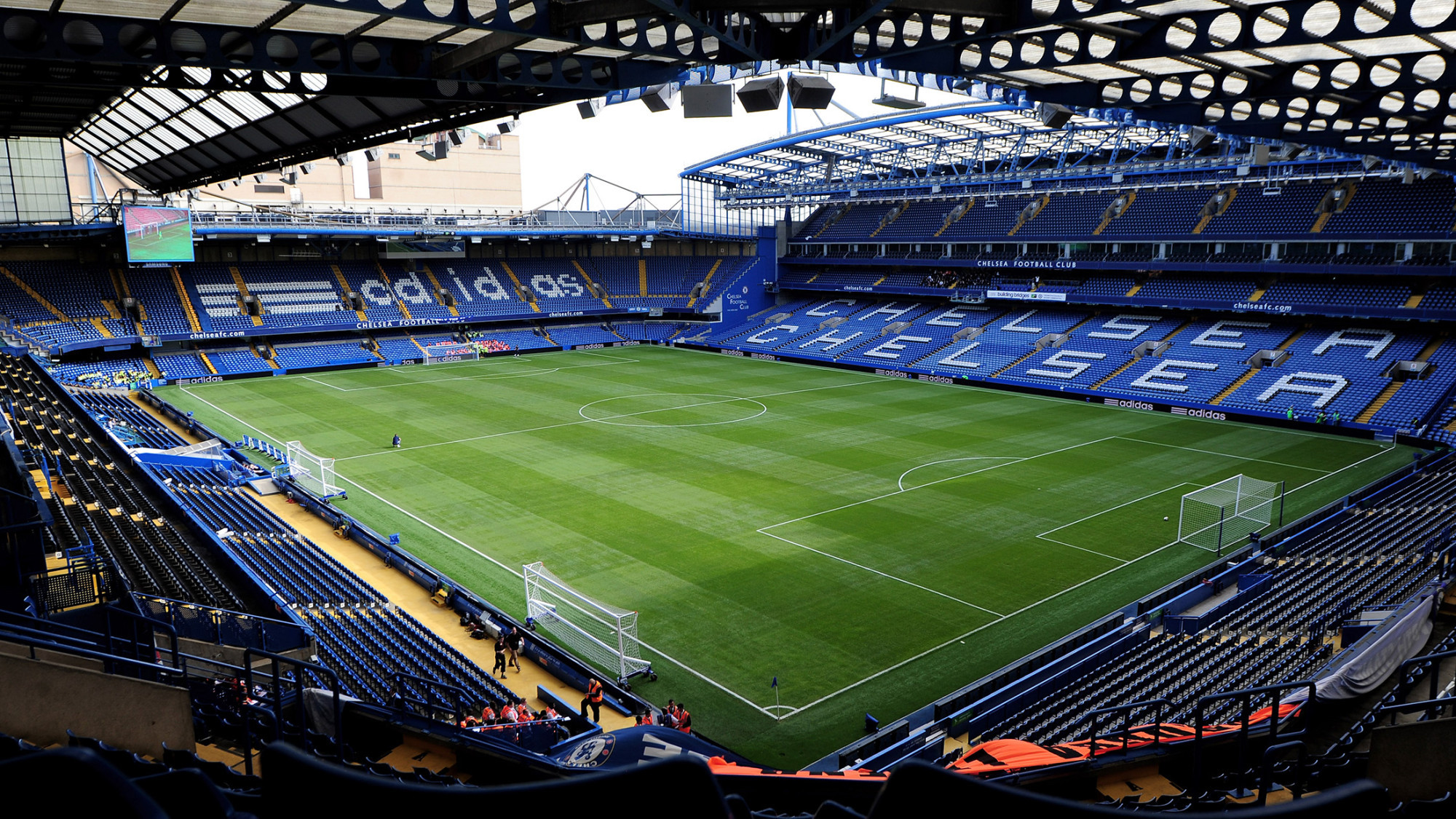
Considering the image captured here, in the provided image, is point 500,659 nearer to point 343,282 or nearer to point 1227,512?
point 1227,512

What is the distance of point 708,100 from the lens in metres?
12.2

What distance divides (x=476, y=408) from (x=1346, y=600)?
34868 millimetres

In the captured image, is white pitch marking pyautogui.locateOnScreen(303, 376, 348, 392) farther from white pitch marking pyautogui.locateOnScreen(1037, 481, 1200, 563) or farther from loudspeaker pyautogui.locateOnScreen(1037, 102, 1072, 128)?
loudspeaker pyautogui.locateOnScreen(1037, 102, 1072, 128)

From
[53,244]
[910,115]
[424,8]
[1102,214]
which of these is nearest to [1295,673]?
[424,8]

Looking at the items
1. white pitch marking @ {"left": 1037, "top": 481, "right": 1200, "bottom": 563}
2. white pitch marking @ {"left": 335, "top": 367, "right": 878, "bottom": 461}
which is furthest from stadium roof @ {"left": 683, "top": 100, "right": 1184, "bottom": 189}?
white pitch marking @ {"left": 1037, "top": 481, "right": 1200, "bottom": 563}

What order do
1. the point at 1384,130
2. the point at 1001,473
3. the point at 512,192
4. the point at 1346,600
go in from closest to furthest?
the point at 1384,130
the point at 1346,600
the point at 1001,473
the point at 512,192

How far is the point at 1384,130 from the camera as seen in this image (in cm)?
1602

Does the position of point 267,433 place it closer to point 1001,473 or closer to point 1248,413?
point 1001,473

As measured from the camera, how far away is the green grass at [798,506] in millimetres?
17812

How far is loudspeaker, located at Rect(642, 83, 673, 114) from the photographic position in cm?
1262

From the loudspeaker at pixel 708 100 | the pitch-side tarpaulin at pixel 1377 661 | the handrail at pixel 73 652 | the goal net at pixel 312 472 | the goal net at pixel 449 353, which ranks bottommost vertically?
the goal net at pixel 312 472

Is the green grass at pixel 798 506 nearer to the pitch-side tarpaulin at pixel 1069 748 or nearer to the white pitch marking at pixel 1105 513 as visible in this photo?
the white pitch marking at pixel 1105 513

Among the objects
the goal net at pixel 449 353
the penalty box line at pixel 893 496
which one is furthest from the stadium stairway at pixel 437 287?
the penalty box line at pixel 893 496

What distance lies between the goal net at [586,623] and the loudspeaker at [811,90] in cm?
997
